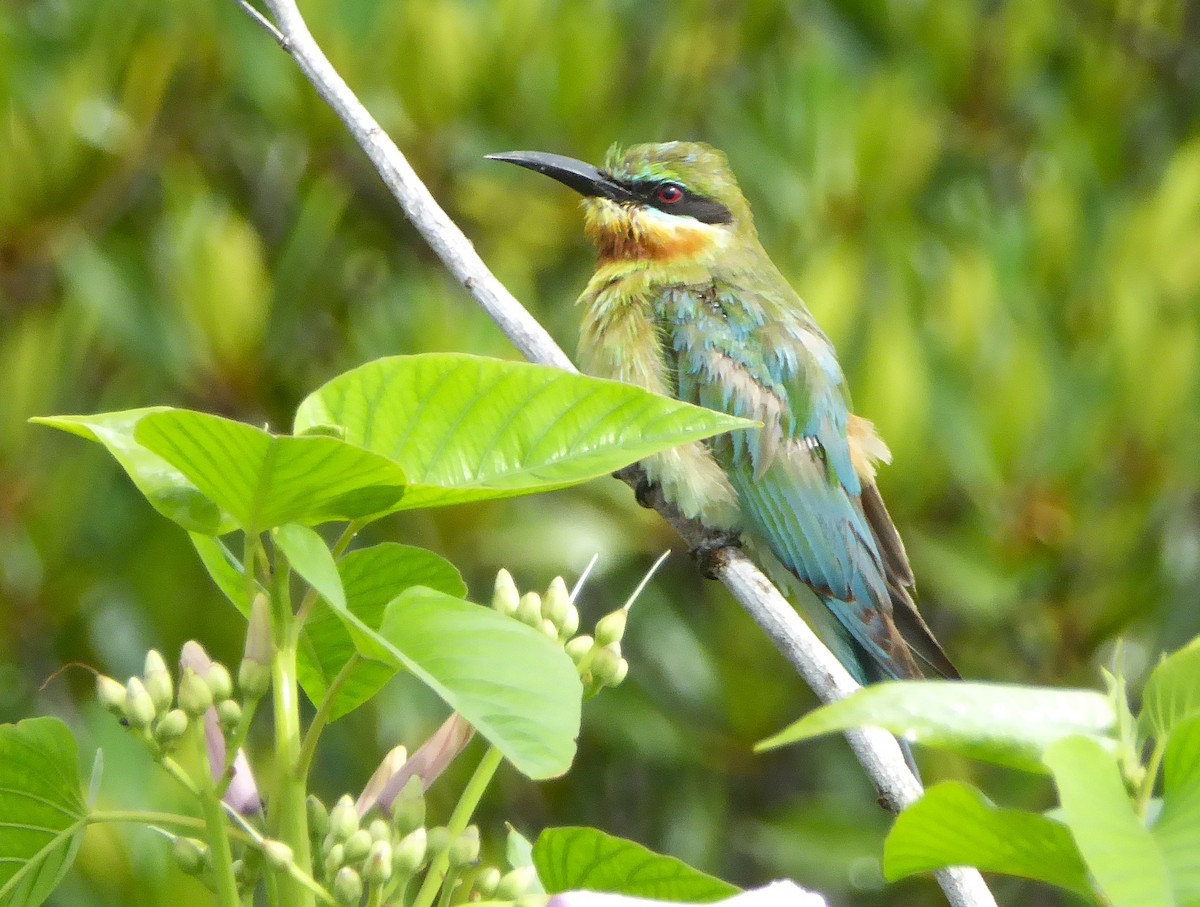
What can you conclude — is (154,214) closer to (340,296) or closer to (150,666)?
(340,296)

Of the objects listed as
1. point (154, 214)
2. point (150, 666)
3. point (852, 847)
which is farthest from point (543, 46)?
point (150, 666)

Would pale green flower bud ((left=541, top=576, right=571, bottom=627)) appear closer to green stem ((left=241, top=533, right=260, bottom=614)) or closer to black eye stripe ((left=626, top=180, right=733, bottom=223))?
green stem ((left=241, top=533, right=260, bottom=614))

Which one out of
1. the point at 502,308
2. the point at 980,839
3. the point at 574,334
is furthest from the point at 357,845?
the point at 574,334

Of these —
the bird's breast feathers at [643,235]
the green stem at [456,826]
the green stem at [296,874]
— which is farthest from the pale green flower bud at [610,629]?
the bird's breast feathers at [643,235]

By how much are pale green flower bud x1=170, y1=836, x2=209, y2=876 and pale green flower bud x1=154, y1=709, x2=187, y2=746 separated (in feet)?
0.16

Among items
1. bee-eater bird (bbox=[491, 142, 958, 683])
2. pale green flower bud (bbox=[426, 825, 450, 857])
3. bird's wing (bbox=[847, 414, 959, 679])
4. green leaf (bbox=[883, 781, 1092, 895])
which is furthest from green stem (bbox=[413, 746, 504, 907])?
bird's wing (bbox=[847, 414, 959, 679])

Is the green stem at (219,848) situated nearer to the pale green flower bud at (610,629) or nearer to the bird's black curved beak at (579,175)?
the pale green flower bud at (610,629)

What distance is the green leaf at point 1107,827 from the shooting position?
552 mm

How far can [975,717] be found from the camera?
1.97 feet

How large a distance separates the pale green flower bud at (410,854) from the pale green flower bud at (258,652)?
10 centimetres

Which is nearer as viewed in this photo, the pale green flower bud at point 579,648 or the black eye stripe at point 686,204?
the pale green flower bud at point 579,648

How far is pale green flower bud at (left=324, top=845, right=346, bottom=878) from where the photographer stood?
2.52ft

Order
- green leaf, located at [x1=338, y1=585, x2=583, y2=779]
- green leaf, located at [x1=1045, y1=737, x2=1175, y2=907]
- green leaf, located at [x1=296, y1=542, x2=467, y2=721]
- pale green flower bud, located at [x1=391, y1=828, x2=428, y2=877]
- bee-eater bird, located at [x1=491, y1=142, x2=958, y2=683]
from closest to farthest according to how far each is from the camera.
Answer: green leaf, located at [x1=1045, y1=737, x2=1175, y2=907], green leaf, located at [x1=338, y1=585, x2=583, y2=779], pale green flower bud, located at [x1=391, y1=828, x2=428, y2=877], green leaf, located at [x1=296, y1=542, x2=467, y2=721], bee-eater bird, located at [x1=491, y1=142, x2=958, y2=683]

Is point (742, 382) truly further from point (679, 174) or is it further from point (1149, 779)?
point (1149, 779)
